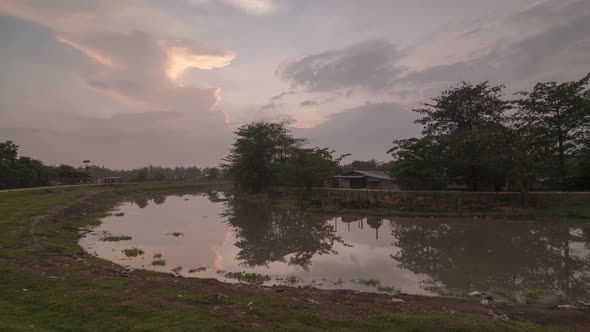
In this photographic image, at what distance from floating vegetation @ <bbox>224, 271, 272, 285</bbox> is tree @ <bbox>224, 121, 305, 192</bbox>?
114 feet

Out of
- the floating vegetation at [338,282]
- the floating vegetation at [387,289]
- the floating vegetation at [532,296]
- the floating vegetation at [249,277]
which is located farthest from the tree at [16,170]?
the floating vegetation at [532,296]

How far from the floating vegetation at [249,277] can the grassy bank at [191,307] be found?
1263mm

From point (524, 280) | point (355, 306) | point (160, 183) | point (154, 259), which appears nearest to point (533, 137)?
point (524, 280)

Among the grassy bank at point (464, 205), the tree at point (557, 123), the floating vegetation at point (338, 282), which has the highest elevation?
the tree at point (557, 123)

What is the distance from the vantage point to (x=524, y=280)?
1122cm

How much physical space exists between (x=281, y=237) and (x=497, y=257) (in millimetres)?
11816

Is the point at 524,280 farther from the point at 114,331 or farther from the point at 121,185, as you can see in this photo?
the point at 121,185

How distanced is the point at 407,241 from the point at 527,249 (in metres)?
5.92

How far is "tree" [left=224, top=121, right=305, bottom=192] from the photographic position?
4744cm

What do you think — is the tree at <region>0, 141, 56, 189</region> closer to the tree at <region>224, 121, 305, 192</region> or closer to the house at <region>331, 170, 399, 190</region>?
the tree at <region>224, 121, 305, 192</region>

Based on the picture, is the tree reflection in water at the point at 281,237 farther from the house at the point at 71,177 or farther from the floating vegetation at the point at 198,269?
the house at the point at 71,177

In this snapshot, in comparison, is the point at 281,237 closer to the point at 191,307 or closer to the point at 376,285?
the point at 376,285

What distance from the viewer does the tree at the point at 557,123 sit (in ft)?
95.8

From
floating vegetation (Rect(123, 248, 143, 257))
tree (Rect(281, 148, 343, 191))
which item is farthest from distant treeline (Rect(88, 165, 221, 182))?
floating vegetation (Rect(123, 248, 143, 257))
